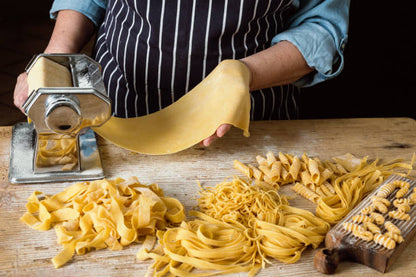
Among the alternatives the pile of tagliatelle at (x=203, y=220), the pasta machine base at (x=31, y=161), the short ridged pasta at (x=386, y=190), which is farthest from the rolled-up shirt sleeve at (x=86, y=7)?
the short ridged pasta at (x=386, y=190)

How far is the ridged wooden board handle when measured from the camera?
4.02ft

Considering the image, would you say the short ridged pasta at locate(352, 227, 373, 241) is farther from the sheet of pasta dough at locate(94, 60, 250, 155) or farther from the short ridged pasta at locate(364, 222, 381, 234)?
the sheet of pasta dough at locate(94, 60, 250, 155)

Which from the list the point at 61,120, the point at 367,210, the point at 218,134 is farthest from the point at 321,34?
→ the point at 61,120

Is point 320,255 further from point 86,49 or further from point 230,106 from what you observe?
point 86,49

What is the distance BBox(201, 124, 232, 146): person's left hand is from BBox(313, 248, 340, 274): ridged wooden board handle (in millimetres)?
474

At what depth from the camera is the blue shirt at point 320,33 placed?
176cm

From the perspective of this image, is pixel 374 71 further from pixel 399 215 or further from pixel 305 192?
pixel 399 215

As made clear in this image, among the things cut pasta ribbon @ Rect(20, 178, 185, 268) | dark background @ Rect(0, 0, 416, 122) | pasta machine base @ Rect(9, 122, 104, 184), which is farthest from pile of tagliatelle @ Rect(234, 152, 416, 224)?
dark background @ Rect(0, 0, 416, 122)

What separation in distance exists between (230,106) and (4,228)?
0.69 m

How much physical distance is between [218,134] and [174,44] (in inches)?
15.3

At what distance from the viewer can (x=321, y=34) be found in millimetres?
1765

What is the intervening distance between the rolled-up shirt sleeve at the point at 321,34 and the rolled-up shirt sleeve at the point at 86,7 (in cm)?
68

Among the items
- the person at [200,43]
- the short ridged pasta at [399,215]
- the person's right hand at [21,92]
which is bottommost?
the short ridged pasta at [399,215]

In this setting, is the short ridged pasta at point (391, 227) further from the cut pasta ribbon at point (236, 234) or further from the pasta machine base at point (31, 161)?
the pasta machine base at point (31, 161)
